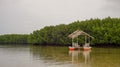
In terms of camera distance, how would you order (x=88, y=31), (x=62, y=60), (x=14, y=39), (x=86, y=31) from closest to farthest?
(x=62, y=60), (x=88, y=31), (x=86, y=31), (x=14, y=39)

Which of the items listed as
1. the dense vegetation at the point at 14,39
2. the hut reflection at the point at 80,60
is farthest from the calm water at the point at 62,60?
the dense vegetation at the point at 14,39

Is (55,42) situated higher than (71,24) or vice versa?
(71,24)

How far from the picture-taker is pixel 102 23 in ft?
152

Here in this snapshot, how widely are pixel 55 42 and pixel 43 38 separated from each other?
3860 millimetres

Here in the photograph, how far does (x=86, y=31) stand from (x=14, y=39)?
1260 inches

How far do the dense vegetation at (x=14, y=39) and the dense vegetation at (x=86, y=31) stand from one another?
509 inches

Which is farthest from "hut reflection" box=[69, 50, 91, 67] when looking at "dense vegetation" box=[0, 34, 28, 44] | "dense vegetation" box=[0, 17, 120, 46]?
"dense vegetation" box=[0, 34, 28, 44]

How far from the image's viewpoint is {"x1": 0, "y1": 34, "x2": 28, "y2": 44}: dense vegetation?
74.0m

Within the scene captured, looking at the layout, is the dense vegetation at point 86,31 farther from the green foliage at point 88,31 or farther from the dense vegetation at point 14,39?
the dense vegetation at point 14,39

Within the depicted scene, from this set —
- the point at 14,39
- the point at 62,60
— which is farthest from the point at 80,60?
the point at 14,39

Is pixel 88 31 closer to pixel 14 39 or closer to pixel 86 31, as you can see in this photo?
pixel 86 31

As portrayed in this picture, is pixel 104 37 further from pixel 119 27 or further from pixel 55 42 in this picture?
pixel 55 42

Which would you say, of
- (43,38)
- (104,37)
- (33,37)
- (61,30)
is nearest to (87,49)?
(104,37)

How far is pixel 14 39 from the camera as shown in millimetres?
74312
